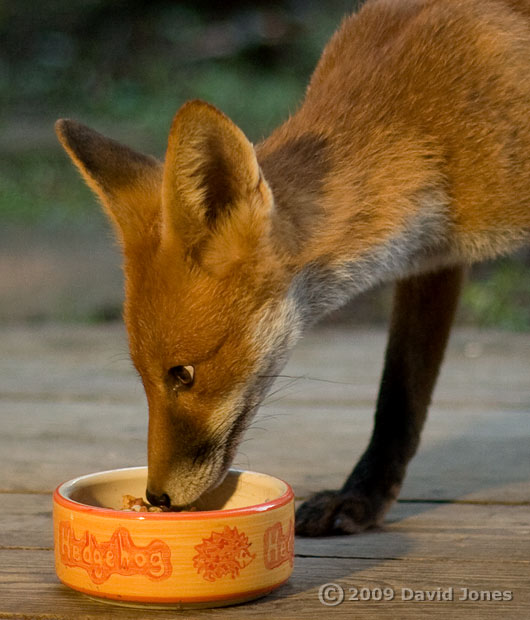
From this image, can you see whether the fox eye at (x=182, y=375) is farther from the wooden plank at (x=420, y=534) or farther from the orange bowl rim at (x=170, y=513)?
→ the wooden plank at (x=420, y=534)

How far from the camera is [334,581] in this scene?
2.03 m

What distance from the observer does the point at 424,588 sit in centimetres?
197

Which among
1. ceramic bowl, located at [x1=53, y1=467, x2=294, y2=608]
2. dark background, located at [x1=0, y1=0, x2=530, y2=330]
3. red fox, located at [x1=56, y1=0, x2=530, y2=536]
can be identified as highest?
dark background, located at [x1=0, y1=0, x2=530, y2=330]

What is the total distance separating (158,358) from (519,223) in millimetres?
918

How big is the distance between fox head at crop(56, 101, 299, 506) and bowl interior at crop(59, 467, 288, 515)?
0.06m

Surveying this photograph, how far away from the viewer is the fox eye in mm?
2072

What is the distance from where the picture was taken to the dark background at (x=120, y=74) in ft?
29.2

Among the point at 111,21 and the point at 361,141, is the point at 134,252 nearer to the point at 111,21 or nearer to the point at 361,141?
the point at 361,141

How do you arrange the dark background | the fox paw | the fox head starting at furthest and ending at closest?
the dark background, the fox paw, the fox head

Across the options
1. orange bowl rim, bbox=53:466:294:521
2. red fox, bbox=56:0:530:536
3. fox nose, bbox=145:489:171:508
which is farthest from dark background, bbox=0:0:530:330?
orange bowl rim, bbox=53:466:294:521

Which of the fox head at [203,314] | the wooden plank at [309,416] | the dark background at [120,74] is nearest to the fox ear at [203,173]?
the fox head at [203,314]

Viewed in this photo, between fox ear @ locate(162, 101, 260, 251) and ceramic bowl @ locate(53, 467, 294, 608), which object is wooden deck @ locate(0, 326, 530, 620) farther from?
fox ear @ locate(162, 101, 260, 251)

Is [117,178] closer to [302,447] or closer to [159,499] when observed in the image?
[159,499]

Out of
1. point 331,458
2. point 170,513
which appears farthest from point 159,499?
point 331,458
